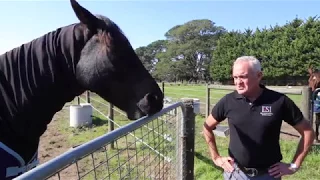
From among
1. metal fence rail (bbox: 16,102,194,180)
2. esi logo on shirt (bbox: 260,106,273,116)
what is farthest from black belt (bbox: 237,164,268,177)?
metal fence rail (bbox: 16,102,194,180)

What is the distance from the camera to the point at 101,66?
6.84ft

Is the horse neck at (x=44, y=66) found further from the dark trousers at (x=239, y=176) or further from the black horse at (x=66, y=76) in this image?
the dark trousers at (x=239, y=176)

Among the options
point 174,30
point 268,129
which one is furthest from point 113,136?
point 174,30

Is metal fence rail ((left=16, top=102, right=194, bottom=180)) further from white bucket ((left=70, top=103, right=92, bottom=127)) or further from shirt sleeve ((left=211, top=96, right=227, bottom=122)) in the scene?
white bucket ((left=70, top=103, right=92, bottom=127))

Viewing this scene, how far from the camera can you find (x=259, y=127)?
2406 millimetres

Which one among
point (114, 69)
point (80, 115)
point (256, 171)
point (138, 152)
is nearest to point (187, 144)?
point (138, 152)

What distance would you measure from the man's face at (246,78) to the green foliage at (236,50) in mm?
32105

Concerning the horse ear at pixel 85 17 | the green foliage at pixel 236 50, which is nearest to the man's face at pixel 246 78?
the horse ear at pixel 85 17

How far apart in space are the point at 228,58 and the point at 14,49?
160 feet

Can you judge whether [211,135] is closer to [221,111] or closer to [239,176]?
[221,111]

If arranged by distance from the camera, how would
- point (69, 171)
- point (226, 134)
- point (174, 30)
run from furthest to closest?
point (174, 30), point (226, 134), point (69, 171)

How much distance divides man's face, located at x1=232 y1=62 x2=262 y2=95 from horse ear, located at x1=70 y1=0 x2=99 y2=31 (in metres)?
1.18

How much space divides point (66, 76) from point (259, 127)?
154 cm

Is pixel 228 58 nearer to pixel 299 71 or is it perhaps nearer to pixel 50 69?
pixel 299 71
